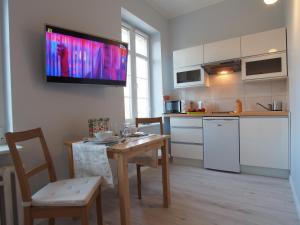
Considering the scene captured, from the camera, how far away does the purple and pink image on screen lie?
1.82 m

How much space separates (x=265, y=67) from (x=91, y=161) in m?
2.75

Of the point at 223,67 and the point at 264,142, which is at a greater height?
the point at 223,67

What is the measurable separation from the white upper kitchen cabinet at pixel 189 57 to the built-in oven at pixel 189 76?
0.07 metres

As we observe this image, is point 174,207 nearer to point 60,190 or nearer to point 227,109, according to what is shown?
point 60,190

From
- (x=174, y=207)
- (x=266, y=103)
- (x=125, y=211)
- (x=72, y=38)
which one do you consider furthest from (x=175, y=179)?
(x=72, y=38)

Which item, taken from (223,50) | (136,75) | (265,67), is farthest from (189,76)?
(265,67)

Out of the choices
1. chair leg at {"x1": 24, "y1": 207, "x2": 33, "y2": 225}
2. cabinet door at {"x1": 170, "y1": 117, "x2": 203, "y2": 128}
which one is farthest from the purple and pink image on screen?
cabinet door at {"x1": 170, "y1": 117, "x2": 203, "y2": 128}

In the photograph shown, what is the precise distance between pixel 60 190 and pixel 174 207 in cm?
116

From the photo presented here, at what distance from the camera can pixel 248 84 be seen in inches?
131

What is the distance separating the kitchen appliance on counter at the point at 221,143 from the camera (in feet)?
9.60

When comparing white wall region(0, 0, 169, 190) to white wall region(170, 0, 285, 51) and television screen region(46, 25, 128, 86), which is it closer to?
television screen region(46, 25, 128, 86)

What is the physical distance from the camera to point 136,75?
140 inches

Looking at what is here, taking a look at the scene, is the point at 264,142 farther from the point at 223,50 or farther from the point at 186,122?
the point at 223,50

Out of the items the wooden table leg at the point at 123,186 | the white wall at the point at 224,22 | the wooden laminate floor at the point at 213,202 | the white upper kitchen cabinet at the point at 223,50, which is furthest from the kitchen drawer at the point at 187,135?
the wooden table leg at the point at 123,186
